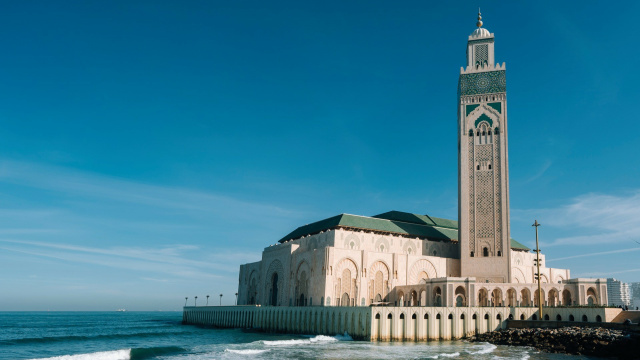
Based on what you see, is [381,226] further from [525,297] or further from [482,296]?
[525,297]

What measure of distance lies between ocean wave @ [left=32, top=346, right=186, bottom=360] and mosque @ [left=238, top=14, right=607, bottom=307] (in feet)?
54.7

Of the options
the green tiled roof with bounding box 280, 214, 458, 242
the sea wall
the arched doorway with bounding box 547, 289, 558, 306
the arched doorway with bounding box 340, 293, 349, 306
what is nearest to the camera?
the sea wall

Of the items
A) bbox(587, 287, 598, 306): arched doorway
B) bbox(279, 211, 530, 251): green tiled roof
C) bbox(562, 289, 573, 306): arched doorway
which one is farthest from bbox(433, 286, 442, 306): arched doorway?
bbox(587, 287, 598, 306): arched doorway

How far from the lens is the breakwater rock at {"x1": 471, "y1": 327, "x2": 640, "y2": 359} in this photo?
102ft

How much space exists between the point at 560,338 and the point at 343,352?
49.9ft

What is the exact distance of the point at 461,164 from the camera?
58750 mm

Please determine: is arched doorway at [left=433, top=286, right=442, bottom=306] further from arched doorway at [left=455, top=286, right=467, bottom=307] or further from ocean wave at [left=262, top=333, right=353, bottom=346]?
ocean wave at [left=262, top=333, right=353, bottom=346]

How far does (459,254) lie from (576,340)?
23871 millimetres

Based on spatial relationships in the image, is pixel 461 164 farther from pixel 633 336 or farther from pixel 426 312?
pixel 633 336

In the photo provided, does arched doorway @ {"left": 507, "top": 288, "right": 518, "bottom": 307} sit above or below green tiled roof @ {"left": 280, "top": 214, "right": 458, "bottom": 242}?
below

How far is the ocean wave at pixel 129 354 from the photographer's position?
36.2 m

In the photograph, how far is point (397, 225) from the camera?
62.8 meters

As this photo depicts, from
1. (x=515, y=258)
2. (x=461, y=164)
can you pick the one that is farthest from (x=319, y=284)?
(x=515, y=258)

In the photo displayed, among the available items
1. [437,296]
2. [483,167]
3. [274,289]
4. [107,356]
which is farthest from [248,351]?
[483,167]
